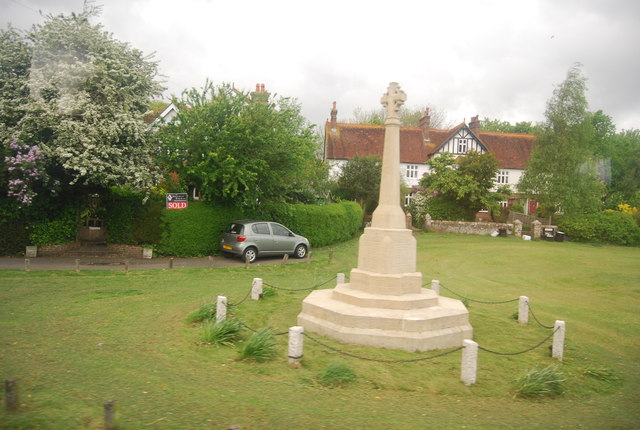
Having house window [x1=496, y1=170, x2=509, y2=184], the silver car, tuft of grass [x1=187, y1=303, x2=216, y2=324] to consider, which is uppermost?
house window [x1=496, y1=170, x2=509, y2=184]

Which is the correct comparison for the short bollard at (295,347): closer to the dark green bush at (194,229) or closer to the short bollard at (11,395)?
the short bollard at (11,395)

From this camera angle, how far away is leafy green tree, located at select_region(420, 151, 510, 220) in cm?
3256

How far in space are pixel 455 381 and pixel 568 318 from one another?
6.58 meters

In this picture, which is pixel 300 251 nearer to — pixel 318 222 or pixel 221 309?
pixel 318 222

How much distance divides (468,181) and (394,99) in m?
25.3

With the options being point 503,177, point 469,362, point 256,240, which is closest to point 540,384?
point 469,362

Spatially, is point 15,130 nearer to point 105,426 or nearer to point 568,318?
point 105,426

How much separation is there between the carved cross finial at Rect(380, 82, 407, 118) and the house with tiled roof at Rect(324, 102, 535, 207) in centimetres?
3177

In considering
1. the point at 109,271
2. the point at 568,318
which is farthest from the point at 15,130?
the point at 568,318

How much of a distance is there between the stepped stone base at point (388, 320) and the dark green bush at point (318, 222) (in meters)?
12.1

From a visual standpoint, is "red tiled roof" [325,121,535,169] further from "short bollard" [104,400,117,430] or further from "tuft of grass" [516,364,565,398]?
"short bollard" [104,400,117,430]

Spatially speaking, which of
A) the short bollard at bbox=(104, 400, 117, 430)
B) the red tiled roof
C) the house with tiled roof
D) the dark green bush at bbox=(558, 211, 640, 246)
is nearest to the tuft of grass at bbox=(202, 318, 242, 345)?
the short bollard at bbox=(104, 400, 117, 430)

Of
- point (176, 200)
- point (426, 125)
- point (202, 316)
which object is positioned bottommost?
point (202, 316)

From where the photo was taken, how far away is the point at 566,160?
1314 inches
